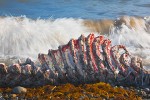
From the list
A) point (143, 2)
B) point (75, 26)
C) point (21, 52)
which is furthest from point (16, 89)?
point (143, 2)

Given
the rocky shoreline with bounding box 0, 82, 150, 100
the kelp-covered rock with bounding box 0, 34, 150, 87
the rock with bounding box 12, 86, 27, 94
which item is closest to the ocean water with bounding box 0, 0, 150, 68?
the kelp-covered rock with bounding box 0, 34, 150, 87

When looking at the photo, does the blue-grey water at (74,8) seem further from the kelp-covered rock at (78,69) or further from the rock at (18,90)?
the rock at (18,90)

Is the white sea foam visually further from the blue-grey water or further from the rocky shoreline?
the rocky shoreline

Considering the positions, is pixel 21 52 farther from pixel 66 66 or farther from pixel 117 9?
pixel 117 9

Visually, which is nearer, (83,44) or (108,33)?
(83,44)

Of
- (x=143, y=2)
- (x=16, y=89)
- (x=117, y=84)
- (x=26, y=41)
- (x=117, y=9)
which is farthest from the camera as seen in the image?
(x=143, y=2)

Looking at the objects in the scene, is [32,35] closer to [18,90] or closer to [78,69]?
[78,69]

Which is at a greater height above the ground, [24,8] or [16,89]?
[24,8]
